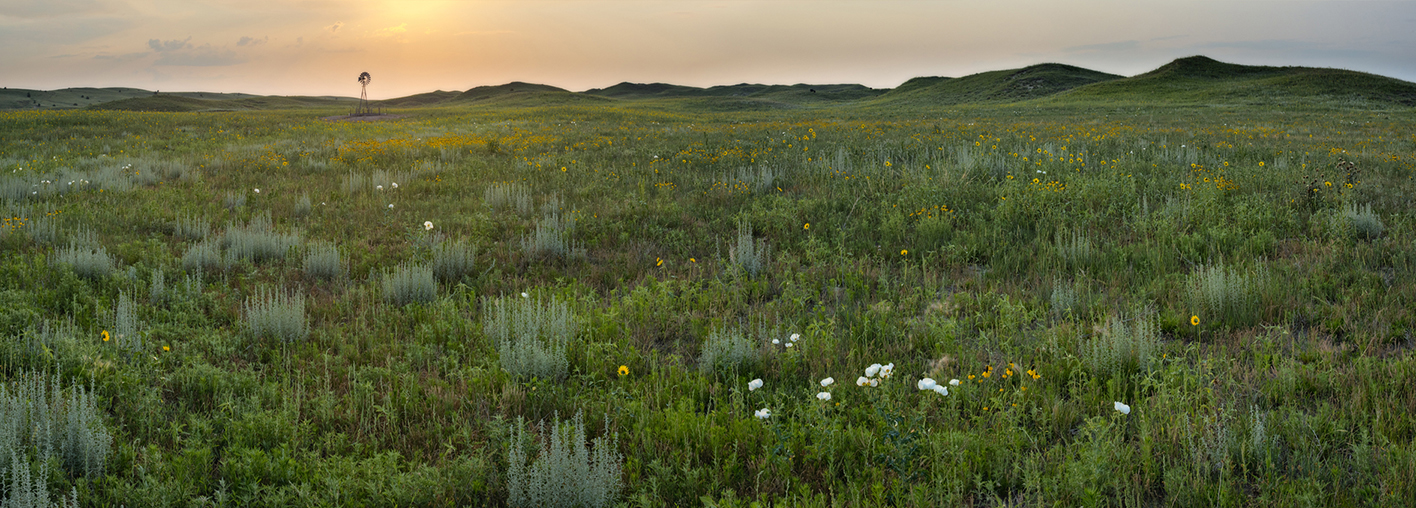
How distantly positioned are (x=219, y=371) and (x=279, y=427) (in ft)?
3.04

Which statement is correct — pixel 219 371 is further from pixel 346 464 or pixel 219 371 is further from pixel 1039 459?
pixel 1039 459

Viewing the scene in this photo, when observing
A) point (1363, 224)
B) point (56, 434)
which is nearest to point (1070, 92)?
point (1363, 224)

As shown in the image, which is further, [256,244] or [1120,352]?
[256,244]

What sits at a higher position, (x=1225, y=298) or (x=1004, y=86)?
(x=1004, y=86)

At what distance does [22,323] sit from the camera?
4727 mm

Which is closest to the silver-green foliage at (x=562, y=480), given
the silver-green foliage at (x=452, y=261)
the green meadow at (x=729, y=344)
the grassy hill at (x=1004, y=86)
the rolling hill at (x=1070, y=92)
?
the green meadow at (x=729, y=344)

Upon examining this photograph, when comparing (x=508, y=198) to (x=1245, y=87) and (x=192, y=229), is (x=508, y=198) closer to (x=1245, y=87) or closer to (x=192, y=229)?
(x=192, y=229)

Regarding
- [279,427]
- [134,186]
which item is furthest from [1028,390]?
[134,186]

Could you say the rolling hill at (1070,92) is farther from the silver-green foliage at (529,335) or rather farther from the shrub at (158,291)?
the shrub at (158,291)

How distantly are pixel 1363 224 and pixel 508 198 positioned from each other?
32.1 feet

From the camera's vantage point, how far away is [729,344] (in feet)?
14.5

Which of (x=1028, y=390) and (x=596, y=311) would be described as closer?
(x=1028, y=390)

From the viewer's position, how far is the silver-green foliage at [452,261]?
6.55 meters

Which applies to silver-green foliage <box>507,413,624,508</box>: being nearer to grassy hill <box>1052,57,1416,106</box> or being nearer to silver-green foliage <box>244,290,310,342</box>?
silver-green foliage <box>244,290,310,342</box>
